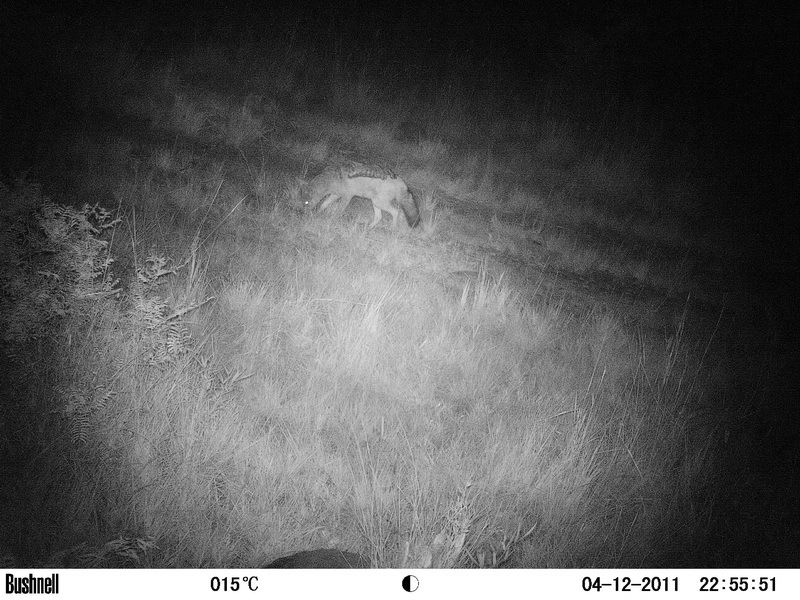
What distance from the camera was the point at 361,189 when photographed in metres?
6.02

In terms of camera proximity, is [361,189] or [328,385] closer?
[328,385]

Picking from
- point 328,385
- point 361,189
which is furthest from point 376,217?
point 328,385

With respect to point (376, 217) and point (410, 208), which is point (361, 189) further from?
point (410, 208)

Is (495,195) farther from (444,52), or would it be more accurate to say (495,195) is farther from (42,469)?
(42,469)

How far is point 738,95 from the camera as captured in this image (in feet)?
41.3

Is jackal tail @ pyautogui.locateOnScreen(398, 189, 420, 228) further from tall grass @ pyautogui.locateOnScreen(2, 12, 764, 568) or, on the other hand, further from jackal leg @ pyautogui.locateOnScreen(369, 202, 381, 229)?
jackal leg @ pyautogui.locateOnScreen(369, 202, 381, 229)

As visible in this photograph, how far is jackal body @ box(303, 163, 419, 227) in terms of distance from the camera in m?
5.99

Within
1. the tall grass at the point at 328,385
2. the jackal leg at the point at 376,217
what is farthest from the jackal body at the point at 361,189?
the tall grass at the point at 328,385

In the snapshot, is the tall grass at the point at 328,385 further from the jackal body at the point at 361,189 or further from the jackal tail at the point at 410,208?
the jackal body at the point at 361,189

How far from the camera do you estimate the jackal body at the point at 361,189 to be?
5992mm

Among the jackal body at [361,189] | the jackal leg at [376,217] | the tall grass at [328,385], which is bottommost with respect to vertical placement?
the tall grass at [328,385]

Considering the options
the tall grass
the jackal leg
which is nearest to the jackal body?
the jackal leg

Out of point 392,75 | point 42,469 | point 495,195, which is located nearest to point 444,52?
point 392,75
